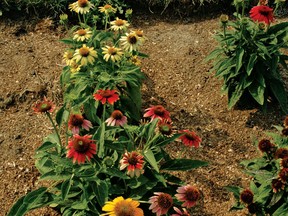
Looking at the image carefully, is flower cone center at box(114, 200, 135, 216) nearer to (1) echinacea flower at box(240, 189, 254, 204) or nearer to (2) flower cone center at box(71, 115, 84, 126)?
(2) flower cone center at box(71, 115, 84, 126)

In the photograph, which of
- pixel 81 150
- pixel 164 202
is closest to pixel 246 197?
pixel 164 202

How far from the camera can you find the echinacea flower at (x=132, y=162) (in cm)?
252

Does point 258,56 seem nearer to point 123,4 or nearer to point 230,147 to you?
point 230,147

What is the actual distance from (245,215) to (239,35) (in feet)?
Result: 4.16

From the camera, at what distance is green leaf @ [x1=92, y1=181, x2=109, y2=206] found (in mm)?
2573

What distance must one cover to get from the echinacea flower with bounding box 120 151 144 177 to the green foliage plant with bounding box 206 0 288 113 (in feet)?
4.32

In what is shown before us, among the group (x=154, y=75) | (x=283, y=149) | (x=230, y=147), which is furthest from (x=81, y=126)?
(x=154, y=75)

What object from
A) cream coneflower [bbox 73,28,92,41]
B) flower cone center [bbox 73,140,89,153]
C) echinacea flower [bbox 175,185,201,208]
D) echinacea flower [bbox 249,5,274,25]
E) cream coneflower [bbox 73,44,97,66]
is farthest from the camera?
cream coneflower [bbox 73,28,92,41]

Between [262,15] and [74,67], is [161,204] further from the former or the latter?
[262,15]

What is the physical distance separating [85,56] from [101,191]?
1.03 m

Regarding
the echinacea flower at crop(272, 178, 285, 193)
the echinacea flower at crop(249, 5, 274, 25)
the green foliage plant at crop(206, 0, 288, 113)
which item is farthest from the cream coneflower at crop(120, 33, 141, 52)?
the echinacea flower at crop(272, 178, 285, 193)

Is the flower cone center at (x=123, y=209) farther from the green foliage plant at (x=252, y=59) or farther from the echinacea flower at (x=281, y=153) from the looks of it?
the green foliage plant at (x=252, y=59)

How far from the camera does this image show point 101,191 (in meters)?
2.61

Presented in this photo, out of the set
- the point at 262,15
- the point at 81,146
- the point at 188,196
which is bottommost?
the point at 188,196
